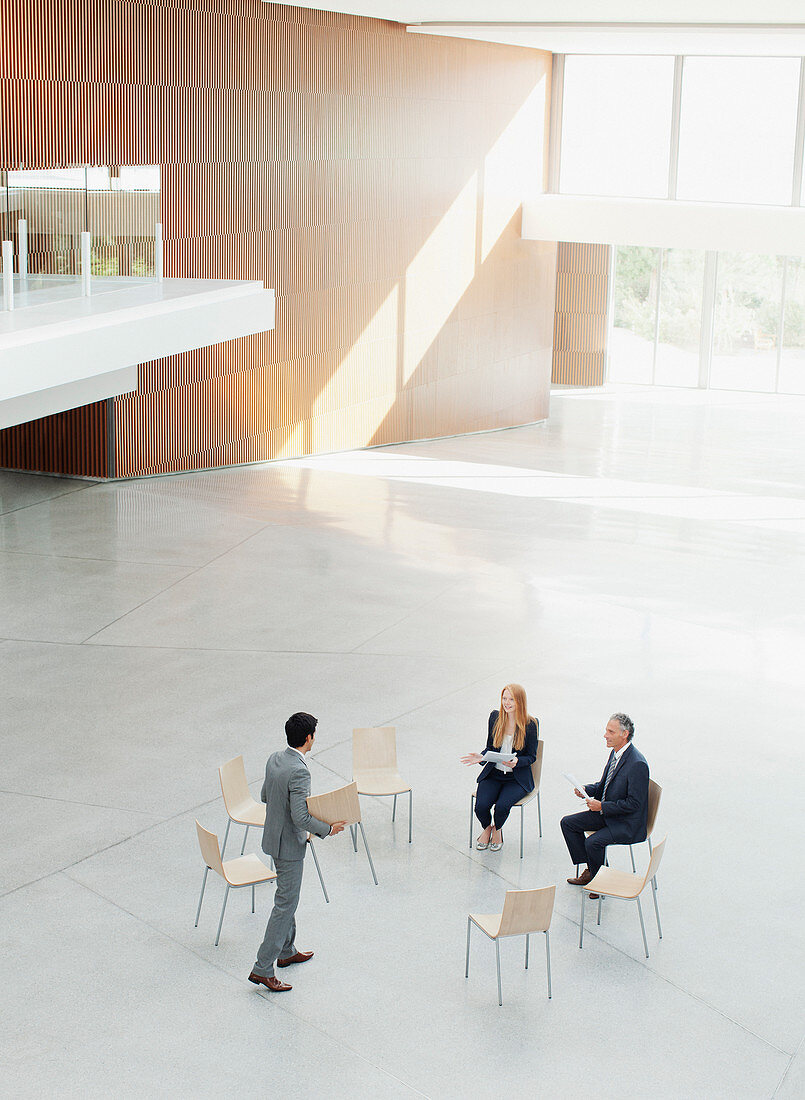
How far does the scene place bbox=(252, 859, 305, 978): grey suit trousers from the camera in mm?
5961

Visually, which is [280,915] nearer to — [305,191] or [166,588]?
[166,588]

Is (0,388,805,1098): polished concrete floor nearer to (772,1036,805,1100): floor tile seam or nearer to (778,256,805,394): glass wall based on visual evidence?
(772,1036,805,1100): floor tile seam

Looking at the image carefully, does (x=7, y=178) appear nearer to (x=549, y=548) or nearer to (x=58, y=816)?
(x=58, y=816)

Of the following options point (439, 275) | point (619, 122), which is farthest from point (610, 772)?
point (619, 122)

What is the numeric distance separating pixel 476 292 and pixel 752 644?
11761mm

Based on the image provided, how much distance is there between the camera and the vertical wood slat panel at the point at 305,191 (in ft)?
49.9

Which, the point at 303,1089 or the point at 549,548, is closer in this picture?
the point at 303,1089

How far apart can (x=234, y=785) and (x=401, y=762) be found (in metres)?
1.72

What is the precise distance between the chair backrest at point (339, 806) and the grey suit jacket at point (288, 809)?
78cm

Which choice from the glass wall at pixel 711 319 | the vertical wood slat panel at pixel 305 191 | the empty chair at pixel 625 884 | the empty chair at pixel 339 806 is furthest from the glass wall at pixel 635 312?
the empty chair at pixel 339 806

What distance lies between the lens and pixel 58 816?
7.77 meters

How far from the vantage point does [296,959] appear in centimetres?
618

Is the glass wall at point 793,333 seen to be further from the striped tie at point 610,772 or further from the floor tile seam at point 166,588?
the striped tie at point 610,772

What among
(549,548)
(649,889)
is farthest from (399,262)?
(649,889)
